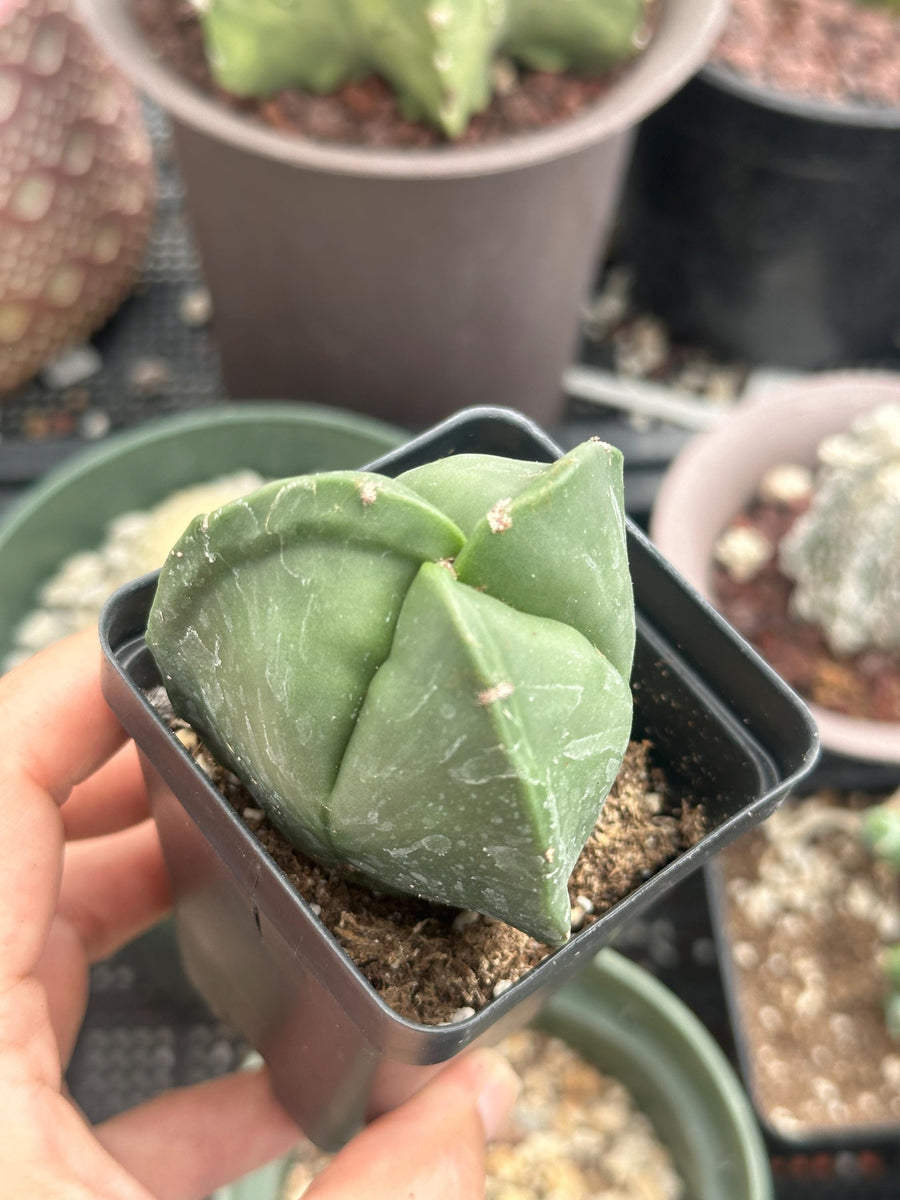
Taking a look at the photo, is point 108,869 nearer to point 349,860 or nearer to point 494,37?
point 349,860

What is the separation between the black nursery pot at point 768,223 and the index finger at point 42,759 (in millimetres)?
709

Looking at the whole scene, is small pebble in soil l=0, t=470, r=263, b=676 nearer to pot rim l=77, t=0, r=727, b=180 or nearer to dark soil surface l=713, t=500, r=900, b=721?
pot rim l=77, t=0, r=727, b=180

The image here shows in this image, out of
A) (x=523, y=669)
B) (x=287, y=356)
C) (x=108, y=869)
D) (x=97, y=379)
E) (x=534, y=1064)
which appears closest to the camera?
(x=523, y=669)

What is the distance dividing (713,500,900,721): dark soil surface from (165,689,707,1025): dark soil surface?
417 millimetres

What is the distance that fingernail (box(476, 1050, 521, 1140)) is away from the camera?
51 centimetres

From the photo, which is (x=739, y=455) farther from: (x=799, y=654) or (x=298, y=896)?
(x=298, y=896)

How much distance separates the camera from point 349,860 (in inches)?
13.7

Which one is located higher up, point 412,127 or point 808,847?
point 412,127

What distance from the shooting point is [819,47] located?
982mm

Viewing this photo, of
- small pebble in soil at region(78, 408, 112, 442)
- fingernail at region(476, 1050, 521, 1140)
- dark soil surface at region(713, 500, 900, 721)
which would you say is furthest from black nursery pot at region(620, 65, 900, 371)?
fingernail at region(476, 1050, 521, 1140)

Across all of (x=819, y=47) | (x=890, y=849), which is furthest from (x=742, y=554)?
(x=819, y=47)

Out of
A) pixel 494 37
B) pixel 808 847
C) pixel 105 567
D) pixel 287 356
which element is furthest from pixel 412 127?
pixel 808 847

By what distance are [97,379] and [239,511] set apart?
80 centimetres

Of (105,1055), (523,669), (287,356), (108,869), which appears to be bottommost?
(105,1055)
